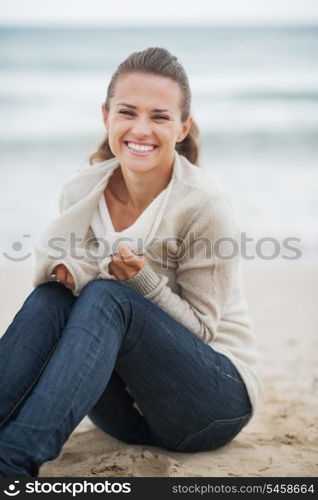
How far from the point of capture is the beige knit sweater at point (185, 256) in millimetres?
2023

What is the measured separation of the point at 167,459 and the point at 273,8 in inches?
522

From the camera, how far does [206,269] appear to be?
2.07 meters

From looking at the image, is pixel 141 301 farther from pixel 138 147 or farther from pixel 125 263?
pixel 138 147

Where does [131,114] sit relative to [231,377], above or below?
above

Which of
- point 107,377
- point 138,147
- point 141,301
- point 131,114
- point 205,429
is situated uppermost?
point 131,114

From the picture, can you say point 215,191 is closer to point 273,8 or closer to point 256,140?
point 256,140

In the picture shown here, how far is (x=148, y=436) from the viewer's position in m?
2.23

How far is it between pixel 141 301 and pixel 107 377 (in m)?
0.24

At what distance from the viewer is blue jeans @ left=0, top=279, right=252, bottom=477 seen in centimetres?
165

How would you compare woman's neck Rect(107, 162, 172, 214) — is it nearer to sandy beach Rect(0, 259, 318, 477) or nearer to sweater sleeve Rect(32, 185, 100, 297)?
sweater sleeve Rect(32, 185, 100, 297)

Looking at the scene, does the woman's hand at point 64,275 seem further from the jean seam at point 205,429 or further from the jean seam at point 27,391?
the jean seam at point 205,429
